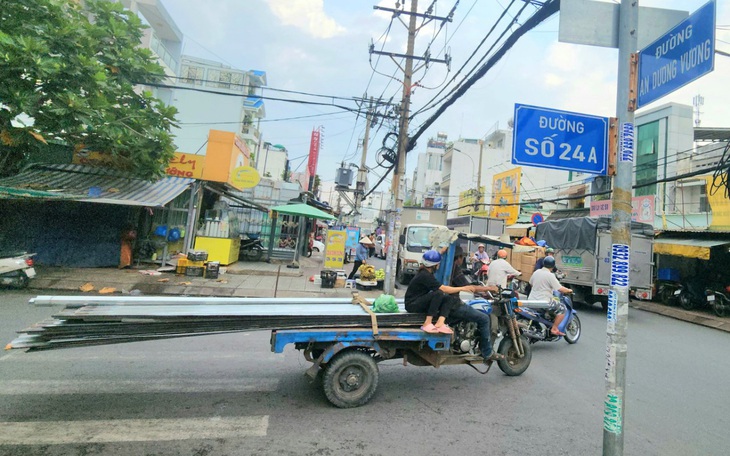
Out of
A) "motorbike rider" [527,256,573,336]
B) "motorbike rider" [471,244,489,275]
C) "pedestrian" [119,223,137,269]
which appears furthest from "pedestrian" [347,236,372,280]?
"pedestrian" [119,223,137,269]

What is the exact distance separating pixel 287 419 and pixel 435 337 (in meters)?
1.80

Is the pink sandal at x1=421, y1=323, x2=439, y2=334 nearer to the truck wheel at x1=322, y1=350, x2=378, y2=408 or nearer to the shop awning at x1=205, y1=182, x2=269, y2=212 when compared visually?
the truck wheel at x1=322, y1=350, x2=378, y2=408

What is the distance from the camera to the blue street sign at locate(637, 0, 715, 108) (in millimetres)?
2289

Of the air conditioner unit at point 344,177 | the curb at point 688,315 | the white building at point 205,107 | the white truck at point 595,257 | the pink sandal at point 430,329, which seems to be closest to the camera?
the pink sandal at point 430,329

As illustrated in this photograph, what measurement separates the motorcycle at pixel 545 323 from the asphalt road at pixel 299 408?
0.72 m

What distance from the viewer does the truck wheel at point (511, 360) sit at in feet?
16.5

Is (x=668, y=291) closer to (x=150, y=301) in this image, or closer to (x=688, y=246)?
(x=688, y=246)

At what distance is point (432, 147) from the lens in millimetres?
61094

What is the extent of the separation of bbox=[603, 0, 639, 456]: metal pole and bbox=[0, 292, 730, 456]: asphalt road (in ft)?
3.77

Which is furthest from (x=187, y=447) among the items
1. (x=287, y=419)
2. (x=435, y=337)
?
(x=435, y=337)

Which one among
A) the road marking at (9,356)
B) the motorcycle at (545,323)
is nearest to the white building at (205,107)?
the road marking at (9,356)

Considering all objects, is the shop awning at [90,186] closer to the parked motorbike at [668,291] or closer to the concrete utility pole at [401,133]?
the concrete utility pole at [401,133]

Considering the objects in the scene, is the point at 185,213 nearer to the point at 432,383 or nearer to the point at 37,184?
the point at 37,184

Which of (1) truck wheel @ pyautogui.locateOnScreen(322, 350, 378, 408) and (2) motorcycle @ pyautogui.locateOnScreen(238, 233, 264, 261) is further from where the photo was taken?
(2) motorcycle @ pyautogui.locateOnScreen(238, 233, 264, 261)
